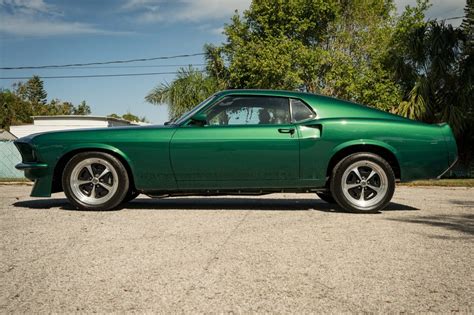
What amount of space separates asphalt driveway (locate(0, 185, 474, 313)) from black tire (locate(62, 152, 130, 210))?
24 centimetres

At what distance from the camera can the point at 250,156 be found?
15.6ft

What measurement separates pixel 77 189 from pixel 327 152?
2.94 m

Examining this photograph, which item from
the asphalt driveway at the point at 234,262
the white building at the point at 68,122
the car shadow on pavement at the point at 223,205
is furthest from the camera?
the white building at the point at 68,122

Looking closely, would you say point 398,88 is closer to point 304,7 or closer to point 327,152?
point 304,7

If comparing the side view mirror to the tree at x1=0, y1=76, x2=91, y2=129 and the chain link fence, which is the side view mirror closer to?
the chain link fence

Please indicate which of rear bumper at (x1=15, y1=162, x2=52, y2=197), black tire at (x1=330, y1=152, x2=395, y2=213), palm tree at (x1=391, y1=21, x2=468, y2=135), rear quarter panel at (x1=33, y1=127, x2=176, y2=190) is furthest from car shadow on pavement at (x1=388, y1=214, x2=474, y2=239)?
palm tree at (x1=391, y1=21, x2=468, y2=135)

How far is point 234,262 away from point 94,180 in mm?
2809

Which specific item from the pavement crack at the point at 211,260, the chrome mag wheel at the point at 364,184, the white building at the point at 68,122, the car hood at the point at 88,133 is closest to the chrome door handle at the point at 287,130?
the chrome mag wheel at the point at 364,184

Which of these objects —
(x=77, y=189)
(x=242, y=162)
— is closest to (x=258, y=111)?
(x=242, y=162)

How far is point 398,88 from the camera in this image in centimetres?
2212

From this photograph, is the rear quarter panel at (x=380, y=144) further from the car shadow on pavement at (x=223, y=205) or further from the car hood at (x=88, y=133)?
the car hood at (x=88, y=133)

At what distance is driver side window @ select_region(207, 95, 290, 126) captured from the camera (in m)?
4.96

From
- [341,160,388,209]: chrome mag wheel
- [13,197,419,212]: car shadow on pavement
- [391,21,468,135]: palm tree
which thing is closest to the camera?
[341,160,388,209]: chrome mag wheel

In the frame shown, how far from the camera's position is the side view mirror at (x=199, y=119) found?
4.84m
